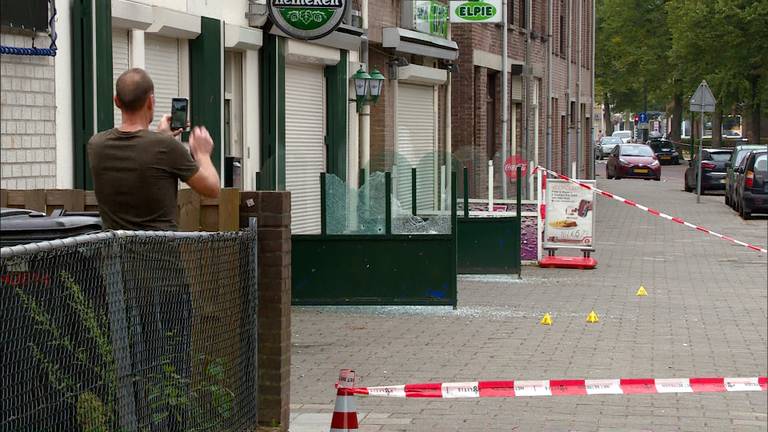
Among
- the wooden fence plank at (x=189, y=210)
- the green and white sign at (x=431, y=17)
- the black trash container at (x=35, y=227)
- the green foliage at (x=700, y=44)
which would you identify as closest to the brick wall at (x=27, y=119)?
the wooden fence plank at (x=189, y=210)

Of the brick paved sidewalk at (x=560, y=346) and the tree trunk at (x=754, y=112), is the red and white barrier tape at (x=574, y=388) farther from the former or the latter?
the tree trunk at (x=754, y=112)

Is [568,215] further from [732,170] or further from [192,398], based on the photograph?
[732,170]

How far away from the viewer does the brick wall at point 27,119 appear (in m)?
11.0

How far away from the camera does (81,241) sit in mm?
4973

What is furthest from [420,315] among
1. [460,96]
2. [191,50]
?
[460,96]

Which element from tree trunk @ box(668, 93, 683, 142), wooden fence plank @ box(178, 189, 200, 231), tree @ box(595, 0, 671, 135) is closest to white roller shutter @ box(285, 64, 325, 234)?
wooden fence plank @ box(178, 189, 200, 231)

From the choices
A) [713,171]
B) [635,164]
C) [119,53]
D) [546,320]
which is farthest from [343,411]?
[635,164]

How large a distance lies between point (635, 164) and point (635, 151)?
1183mm

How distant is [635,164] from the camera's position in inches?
2227

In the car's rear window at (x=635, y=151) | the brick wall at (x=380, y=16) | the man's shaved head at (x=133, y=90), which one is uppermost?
the brick wall at (x=380, y=16)

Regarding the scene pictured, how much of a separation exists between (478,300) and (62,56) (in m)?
5.09

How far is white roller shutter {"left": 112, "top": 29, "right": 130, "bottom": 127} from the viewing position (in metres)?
13.2

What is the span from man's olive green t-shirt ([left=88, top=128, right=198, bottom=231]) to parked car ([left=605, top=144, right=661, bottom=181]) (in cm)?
5129

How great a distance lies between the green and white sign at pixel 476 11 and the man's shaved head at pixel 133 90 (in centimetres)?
1827
